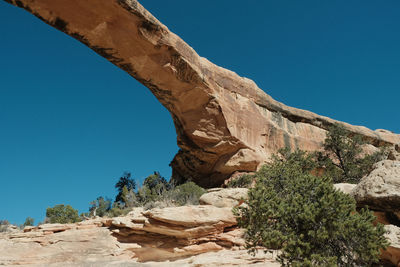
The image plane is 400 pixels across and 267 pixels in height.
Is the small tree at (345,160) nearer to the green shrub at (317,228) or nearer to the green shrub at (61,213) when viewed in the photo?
the green shrub at (317,228)

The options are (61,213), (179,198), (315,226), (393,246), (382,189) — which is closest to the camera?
(315,226)

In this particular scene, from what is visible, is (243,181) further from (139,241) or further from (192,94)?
(139,241)

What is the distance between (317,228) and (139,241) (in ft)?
32.8

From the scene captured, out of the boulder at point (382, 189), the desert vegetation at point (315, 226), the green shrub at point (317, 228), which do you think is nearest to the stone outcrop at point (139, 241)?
the desert vegetation at point (315, 226)

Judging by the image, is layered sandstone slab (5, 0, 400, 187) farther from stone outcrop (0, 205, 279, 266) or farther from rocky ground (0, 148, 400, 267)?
stone outcrop (0, 205, 279, 266)

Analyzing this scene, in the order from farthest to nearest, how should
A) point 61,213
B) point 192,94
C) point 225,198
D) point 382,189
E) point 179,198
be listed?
point 192,94, point 61,213, point 179,198, point 225,198, point 382,189

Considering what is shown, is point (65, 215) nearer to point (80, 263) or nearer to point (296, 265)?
point (80, 263)

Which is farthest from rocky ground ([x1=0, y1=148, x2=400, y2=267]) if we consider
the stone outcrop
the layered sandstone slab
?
the layered sandstone slab

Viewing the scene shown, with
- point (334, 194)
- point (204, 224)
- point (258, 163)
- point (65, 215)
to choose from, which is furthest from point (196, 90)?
point (334, 194)

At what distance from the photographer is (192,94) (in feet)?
83.8

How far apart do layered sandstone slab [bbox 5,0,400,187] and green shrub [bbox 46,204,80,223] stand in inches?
437

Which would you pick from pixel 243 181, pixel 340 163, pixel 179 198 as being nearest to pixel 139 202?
pixel 179 198

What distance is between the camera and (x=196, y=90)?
25.3 m

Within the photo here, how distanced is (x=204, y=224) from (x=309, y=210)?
24.0 feet
